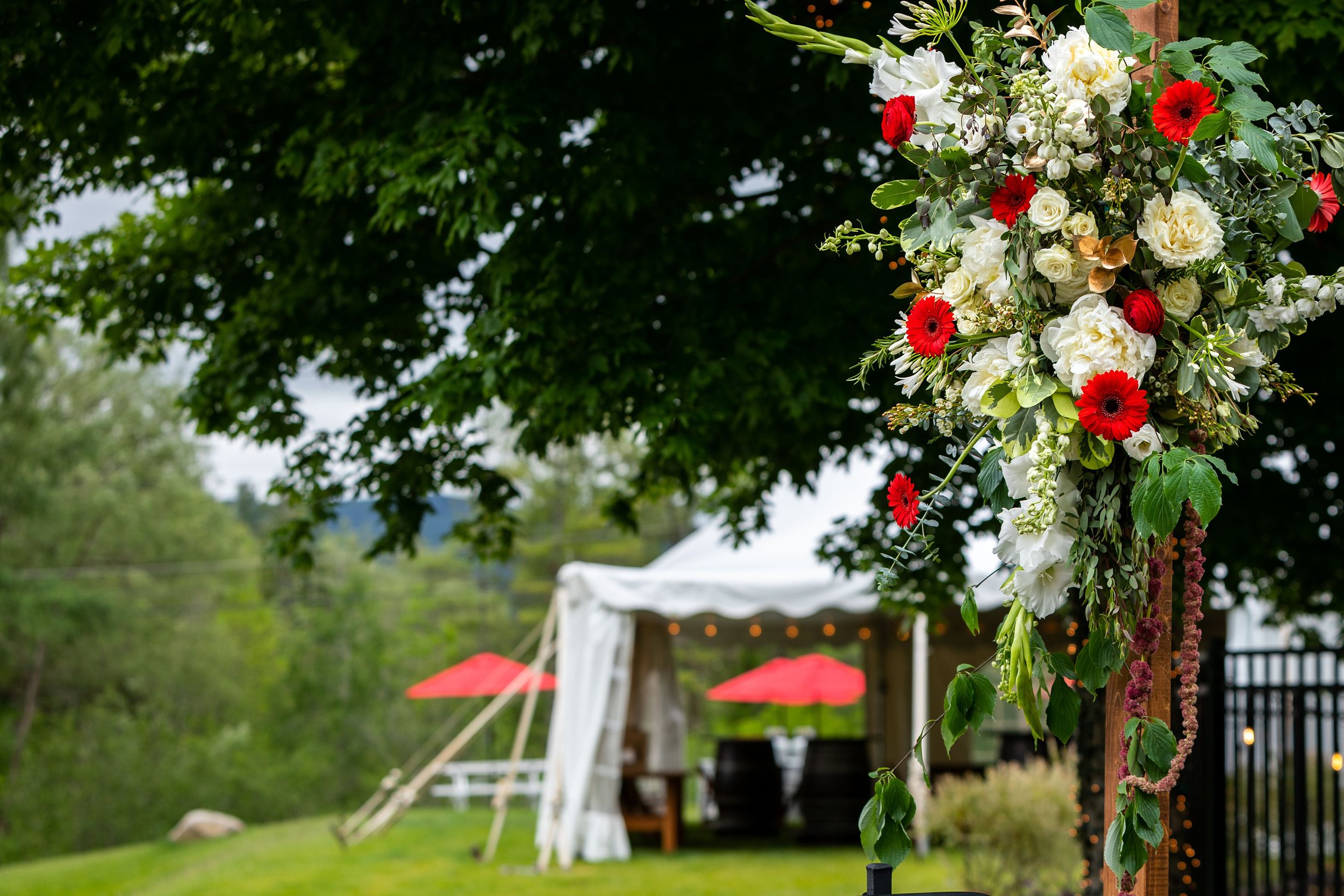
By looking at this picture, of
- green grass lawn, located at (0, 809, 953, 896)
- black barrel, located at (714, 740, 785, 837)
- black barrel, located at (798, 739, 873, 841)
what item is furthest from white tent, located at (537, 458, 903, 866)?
black barrel, located at (798, 739, 873, 841)

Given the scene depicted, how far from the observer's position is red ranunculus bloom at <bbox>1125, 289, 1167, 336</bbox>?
2051mm

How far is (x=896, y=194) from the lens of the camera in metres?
2.29

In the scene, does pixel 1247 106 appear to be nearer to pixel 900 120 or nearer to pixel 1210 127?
pixel 1210 127

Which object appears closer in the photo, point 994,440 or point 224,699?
point 994,440

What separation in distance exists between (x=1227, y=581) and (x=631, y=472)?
21.7 m

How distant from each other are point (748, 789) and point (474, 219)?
→ 34.8ft

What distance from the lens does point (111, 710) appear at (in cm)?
2289

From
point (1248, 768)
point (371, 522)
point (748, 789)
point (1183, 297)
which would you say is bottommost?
point (748, 789)

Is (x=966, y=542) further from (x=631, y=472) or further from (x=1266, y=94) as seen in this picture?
(x=631, y=472)

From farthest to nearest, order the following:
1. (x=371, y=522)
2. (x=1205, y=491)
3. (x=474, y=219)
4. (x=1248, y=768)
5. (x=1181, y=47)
→ (x=371, y=522)
(x=1248, y=768)
(x=474, y=219)
(x=1181, y=47)
(x=1205, y=491)

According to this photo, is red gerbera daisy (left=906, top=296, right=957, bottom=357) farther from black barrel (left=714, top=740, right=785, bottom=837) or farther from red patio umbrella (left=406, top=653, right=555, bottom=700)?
red patio umbrella (left=406, top=653, right=555, bottom=700)

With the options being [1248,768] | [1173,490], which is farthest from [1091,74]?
[1248,768]

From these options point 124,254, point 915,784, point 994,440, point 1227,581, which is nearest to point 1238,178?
point 994,440

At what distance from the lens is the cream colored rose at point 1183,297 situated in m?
2.10
